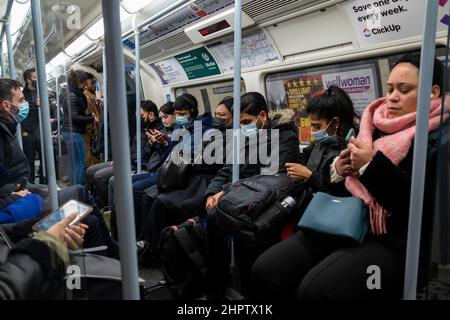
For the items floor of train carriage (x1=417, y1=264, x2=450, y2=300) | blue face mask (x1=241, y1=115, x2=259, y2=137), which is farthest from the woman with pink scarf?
blue face mask (x1=241, y1=115, x2=259, y2=137)

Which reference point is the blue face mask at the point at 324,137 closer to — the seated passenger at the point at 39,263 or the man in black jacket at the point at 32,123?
the seated passenger at the point at 39,263

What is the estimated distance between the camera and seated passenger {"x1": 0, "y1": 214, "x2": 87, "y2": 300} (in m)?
1.04

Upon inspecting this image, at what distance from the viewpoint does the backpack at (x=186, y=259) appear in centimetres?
237

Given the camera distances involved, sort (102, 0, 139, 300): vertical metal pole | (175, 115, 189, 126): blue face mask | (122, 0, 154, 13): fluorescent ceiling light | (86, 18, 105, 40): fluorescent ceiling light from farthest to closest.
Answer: (86, 18, 105, 40): fluorescent ceiling light, (122, 0, 154, 13): fluorescent ceiling light, (175, 115, 189, 126): blue face mask, (102, 0, 139, 300): vertical metal pole

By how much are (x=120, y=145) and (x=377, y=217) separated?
1.20 meters

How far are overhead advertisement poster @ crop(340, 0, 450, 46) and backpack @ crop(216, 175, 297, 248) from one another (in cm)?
140

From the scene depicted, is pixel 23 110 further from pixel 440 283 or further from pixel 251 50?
pixel 440 283

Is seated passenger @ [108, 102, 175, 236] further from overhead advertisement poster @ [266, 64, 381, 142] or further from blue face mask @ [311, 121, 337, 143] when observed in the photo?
blue face mask @ [311, 121, 337, 143]

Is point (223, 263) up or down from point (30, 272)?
down

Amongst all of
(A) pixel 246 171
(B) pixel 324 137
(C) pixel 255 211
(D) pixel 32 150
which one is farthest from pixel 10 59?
(B) pixel 324 137

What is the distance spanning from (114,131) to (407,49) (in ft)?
7.64

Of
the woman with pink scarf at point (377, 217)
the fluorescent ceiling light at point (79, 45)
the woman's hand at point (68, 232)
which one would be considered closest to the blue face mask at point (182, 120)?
the woman with pink scarf at point (377, 217)

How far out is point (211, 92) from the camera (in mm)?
5004

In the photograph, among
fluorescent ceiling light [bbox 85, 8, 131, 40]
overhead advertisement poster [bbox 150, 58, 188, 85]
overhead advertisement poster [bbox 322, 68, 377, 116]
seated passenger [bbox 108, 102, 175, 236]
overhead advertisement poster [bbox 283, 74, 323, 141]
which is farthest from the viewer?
overhead advertisement poster [bbox 150, 58, 188, 85]
